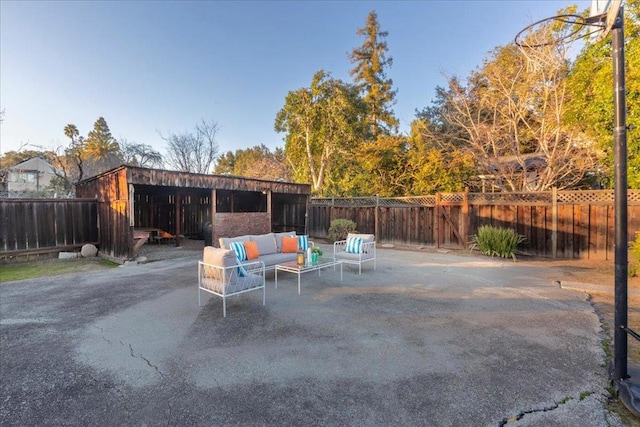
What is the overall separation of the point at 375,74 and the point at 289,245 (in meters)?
16.0

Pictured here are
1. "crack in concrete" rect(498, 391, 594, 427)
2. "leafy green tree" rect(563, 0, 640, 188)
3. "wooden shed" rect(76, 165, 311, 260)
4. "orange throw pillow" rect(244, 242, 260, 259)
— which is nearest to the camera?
"crack in concrete" rect(498, 391, 594, 427)

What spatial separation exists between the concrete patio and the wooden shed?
10.2ft

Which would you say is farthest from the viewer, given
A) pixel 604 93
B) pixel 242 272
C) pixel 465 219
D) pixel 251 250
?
pixel 465 219

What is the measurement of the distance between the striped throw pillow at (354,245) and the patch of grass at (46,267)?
19.3 ft

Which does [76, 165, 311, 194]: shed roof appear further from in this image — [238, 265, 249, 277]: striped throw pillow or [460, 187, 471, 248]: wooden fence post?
[460, 187, 471, 248]: wooden fence post

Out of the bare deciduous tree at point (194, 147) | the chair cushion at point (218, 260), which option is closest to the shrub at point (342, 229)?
the chair cushion at point (218, 260)

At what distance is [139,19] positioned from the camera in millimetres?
9062

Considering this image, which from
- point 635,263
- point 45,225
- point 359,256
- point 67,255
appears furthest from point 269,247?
point 635,263

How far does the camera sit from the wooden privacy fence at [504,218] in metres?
7.53

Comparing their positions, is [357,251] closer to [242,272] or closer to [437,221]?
[242,272]

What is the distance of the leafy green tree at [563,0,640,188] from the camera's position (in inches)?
250

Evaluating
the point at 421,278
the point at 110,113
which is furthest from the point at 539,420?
the point at 110,113

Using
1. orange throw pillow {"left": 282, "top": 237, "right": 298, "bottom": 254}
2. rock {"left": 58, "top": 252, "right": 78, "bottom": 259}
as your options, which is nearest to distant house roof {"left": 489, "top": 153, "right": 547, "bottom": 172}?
orange throw pillow {"left": 282, "top": 237, "right": 298, "bottom": 254}

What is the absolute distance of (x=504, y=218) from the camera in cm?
888
